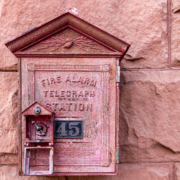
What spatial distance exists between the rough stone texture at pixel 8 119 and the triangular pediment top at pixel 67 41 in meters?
0.39

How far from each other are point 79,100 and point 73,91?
0.19 ft

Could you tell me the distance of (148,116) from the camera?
1358 mm

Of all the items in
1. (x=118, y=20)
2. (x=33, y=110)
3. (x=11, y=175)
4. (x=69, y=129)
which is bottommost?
(x=11, y=175)

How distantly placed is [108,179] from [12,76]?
38.6 inches

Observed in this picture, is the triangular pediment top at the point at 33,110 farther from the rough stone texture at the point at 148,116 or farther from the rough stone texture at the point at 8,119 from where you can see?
the rough stone texture at the point at 148,116

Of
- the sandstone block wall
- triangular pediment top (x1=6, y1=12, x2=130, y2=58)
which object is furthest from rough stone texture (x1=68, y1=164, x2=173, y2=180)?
triangular pediment top (x1=6, y1=12, x2=130, y2=58)

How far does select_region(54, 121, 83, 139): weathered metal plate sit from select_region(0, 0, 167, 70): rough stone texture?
58 cm

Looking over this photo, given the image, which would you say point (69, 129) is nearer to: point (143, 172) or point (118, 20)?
point (143, 172)

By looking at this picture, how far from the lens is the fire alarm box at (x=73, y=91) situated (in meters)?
1.04

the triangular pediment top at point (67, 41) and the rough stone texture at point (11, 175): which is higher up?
the triangular pediment top at point (67, 41)

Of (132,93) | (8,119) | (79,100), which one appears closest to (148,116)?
(132,93)

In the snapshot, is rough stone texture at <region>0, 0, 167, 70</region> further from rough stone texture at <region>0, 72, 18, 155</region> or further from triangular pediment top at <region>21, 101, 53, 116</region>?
triangular pediment top at <region>21, 101, 53, 116</region>

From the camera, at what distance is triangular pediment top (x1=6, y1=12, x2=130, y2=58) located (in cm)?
103

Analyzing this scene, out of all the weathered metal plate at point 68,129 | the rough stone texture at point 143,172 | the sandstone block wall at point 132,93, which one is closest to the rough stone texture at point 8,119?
the sandstone block wall at point 132,93
